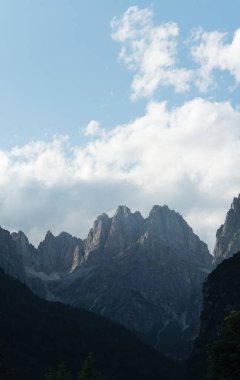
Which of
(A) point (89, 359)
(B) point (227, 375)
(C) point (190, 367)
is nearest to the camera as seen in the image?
(B) point (227, 375)

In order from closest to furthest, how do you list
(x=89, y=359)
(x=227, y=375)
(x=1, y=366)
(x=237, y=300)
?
(x=227, y=375) < (x=89, y=359) < (x=1, y=366) < (x=237, y=300)

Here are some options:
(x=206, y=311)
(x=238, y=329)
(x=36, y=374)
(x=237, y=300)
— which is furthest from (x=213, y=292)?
(x=238, y=329)

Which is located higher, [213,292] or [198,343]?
[213,292]

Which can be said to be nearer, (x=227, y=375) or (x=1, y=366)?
(x=227, y=375)

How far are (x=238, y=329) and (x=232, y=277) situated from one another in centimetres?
14580

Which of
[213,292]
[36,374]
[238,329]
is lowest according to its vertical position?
[238,329]

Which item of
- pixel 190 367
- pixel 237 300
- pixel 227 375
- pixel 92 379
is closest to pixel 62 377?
pixel 92 379

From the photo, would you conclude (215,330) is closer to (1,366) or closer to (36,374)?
(36,374)

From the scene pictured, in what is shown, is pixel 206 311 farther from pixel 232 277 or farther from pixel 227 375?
pixel 227 375

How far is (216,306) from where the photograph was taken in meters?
189

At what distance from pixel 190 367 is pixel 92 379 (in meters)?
126

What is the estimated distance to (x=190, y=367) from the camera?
187 m

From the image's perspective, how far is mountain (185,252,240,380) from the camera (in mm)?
175375

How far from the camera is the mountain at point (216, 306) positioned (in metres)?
175
